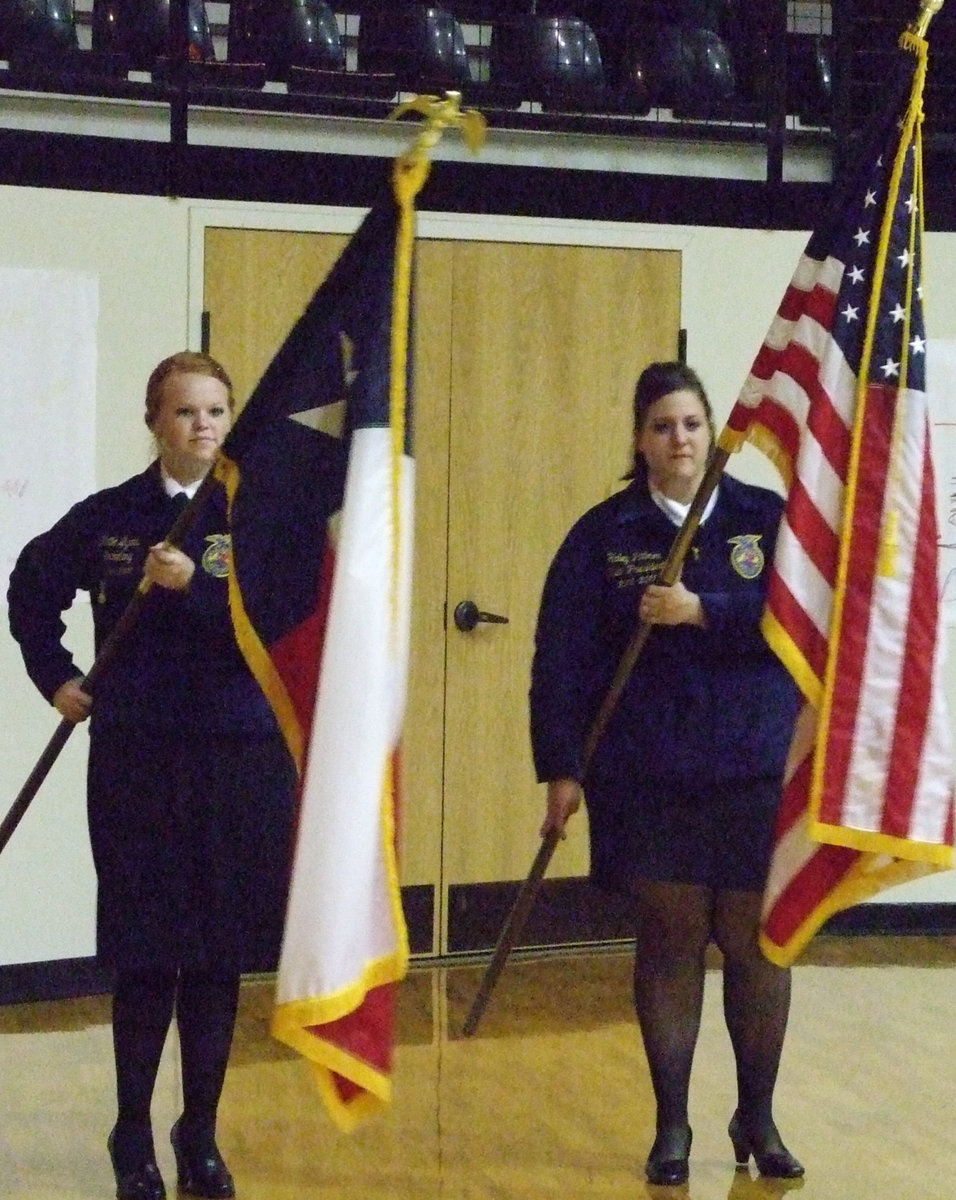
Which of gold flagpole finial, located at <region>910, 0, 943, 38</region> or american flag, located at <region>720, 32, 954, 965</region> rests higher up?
gold flagpole finial, located at <region>910, 0, 943, 38</region>

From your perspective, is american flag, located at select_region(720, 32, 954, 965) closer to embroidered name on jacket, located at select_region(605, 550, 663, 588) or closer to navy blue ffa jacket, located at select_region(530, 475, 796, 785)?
navy blue ffa jacket, located at select_region(530, 475, 796, 785)

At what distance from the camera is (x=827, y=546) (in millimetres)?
2912

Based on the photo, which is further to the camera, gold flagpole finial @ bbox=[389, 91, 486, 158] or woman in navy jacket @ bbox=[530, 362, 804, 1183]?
woman in navy jacket @ bbox=[530, 362, 804, 1183]

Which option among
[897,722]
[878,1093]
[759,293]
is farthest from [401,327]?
[759,293]

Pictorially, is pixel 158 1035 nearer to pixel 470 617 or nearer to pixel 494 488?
pixel 470 617

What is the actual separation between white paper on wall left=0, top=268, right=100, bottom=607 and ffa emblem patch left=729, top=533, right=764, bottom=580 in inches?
86.1

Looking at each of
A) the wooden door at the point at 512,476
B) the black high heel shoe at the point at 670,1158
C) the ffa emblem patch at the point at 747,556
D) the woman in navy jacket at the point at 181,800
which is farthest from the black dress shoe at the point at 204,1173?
the wooden door at the point at 512,476

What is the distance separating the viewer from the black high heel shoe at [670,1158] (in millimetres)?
3375

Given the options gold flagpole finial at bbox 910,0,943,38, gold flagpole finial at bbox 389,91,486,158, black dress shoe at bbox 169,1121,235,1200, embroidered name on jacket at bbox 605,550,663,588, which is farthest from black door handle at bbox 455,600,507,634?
gold flagpole finial at bbox 389,91,486,158

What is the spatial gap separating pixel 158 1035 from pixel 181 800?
0.42 m

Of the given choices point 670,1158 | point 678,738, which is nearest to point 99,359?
point 678,738

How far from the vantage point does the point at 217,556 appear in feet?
10.5

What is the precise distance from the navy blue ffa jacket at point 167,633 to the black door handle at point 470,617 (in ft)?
6.96

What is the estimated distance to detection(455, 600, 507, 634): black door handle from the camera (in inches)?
211
